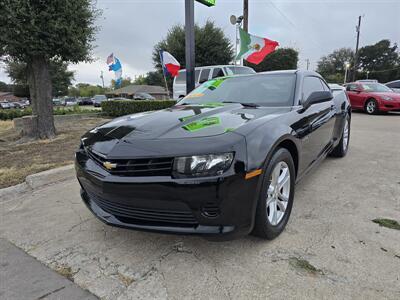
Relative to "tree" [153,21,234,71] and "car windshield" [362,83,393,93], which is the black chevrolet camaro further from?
"tree" [153,21,234,71]

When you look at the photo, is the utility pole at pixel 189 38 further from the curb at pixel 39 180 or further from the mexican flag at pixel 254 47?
the mexican flag at pixel 254 47

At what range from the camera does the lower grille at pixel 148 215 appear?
1856 mm

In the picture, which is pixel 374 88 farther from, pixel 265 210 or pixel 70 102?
pixel 70 102

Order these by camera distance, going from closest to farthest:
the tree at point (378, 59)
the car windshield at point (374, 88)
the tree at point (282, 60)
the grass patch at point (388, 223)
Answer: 1. the grass patch at point (388, 223)
2. the car windshield at point (374, 88)
3. the tree at point (282, 60)
4. the tree at point (378, 59)

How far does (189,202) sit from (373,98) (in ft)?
39.3

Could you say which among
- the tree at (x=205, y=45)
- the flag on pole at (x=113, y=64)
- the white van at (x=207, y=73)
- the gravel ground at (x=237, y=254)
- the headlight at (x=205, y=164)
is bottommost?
the gravel ground at (x=237, y=254)

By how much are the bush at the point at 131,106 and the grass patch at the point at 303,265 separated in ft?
32.3

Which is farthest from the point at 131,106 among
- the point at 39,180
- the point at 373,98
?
the point at 373,98

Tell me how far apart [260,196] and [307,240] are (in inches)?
26.1

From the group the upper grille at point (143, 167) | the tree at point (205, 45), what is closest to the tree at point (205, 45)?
the tree at point (205, 45)

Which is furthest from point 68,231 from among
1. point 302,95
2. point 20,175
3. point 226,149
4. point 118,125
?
point 302,95

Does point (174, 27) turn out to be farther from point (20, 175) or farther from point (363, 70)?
point (363, 70)

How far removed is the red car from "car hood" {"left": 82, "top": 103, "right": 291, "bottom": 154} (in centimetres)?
1039

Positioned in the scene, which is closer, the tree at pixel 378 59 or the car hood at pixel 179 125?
the car hood at pixel 179 125
